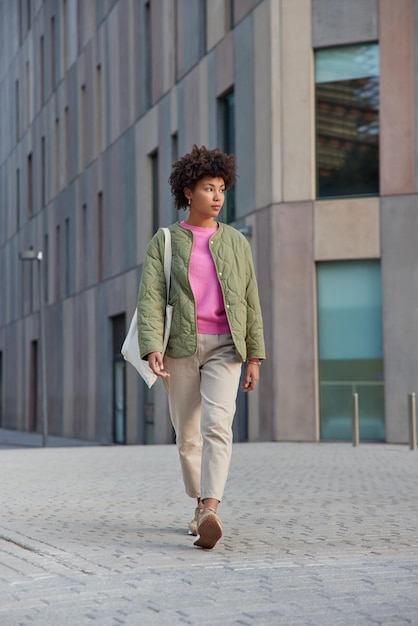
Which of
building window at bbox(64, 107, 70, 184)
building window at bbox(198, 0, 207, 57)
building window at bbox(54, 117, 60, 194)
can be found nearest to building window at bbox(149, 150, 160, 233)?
building window at bbox(198, 0, 207, 57)

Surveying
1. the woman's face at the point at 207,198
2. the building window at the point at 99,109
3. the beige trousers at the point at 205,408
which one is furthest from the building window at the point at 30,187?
the beige trousers at the point at 205,408

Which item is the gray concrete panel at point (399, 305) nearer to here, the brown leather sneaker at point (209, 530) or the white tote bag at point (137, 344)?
the white tote bag at point (137, 344)

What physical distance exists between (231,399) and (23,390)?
40.2 metres

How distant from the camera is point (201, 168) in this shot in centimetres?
661

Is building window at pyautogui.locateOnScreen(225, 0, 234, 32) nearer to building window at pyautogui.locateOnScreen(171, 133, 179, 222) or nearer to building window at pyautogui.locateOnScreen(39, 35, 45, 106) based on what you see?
building window at pyautogui.locateOnScreen(171, 133, 179, 222)

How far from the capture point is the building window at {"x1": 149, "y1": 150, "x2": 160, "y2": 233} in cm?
2905

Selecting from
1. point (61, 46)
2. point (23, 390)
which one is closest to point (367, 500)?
point (61, 46)

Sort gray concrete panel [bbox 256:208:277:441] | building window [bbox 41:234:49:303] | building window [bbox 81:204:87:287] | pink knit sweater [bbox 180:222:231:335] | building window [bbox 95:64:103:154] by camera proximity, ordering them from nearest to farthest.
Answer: pink knit sweater [bbox 180:222:231:335] → gray concrete panel [bbox 256:208:277:441] → building window [bbox 95:64:103:154] → building window [bbox 81:204:87:287] → building window [bbox 41:234:49:303]

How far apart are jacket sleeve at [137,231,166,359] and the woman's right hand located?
2 centimetres

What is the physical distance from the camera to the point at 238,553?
5.85 metres

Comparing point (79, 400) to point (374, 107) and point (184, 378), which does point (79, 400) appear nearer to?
point (374, 107)

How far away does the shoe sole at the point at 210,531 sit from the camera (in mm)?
5910

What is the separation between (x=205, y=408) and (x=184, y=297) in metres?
0.59

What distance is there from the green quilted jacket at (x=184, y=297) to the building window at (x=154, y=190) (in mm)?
22242
